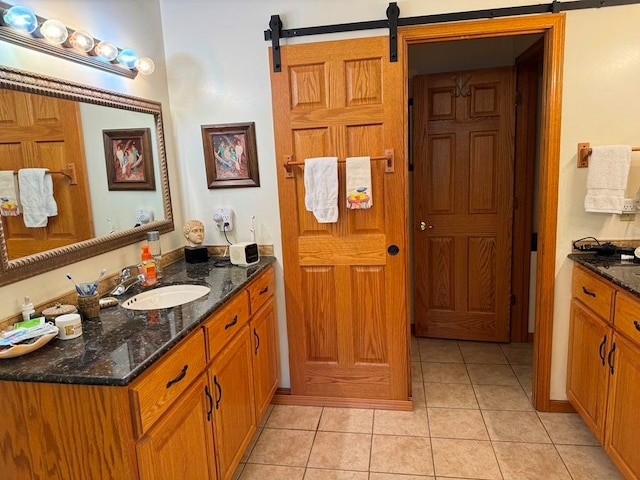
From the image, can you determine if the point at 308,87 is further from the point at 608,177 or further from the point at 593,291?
the point at 593,291

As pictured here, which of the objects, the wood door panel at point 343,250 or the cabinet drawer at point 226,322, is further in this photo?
the wood door panel at point 343,250

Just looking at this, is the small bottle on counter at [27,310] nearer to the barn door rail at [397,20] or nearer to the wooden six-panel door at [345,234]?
the wooden six-panel door at [345,234]

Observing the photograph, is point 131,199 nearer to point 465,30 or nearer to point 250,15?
point 250,15

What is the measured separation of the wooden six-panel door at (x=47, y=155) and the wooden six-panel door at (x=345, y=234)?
1011 millimetres

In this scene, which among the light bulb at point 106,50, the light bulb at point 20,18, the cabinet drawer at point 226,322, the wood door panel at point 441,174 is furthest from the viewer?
the wood door panel at point 441,174

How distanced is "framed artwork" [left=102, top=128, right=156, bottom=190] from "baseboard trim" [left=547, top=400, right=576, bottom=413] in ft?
8.37

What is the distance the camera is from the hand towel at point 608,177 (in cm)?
205

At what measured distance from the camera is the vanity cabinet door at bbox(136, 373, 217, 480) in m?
1.27

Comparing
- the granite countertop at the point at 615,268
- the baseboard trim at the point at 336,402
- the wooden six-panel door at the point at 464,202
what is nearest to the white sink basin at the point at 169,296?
the baseboard trim at the point at 336,402

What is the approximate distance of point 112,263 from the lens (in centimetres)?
198

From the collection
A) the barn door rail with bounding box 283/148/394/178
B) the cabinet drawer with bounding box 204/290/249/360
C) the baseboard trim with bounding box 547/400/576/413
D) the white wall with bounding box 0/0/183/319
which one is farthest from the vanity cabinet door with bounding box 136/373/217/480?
the baseboard trim with bounding box 547/400/576/413

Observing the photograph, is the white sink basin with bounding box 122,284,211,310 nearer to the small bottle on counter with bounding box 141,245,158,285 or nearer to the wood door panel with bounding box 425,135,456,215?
the small bottle on counter with bounding box 141,245,158,285

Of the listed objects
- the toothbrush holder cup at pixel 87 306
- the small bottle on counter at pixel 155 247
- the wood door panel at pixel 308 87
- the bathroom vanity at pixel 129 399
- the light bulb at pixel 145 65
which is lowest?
the bathroom vanity at pixel 129 399

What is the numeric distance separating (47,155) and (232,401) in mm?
1253
